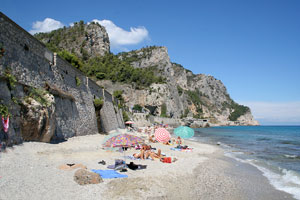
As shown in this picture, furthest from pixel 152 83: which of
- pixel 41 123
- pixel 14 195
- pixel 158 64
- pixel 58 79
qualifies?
pixel 14 195

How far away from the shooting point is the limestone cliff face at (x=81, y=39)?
58125mm

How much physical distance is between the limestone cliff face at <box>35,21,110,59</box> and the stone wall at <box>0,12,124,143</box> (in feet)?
139

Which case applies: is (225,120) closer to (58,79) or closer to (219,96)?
(219,96)

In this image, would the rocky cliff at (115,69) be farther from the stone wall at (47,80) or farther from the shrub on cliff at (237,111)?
the shrub on cliff at (237,111)

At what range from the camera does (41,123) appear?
31.9 ft

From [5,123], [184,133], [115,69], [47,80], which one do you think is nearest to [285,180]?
[184,133]

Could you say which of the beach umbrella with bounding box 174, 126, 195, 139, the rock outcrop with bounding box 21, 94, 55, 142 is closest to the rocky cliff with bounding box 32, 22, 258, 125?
the beach umbrella with bounding box 174, 126, 195, 139

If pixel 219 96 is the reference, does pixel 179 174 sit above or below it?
below

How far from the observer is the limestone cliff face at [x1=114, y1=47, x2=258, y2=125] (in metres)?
63.0

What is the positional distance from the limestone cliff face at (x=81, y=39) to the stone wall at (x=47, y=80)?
42.5 meters

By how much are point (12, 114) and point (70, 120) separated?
20.5 ft

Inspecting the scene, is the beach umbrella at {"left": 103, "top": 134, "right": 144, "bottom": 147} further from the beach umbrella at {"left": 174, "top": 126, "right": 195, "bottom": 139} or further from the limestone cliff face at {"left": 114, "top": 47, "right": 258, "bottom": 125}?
the limestone cliff face at {"left": 114, "top": 47, "right": 258, "bottom": 125}

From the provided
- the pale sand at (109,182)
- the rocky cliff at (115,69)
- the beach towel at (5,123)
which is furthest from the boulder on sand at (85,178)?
the rocky cliff at (115,69)

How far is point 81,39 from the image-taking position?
59.8 m
